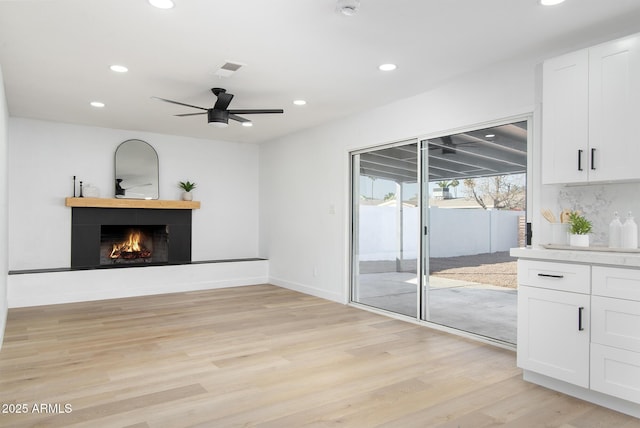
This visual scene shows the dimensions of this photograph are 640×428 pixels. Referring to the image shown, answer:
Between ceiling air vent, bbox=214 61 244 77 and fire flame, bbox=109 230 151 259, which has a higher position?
ceiling air vent, bbox=214 61 244 77

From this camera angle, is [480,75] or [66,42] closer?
[66,42]

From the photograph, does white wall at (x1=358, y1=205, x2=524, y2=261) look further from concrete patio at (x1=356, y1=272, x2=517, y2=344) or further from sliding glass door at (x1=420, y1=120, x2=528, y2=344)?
concrete patio at (x1=356, y1=272, x2=517, y2=344)

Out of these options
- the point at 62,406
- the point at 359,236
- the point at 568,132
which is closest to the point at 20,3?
the point at 62,406

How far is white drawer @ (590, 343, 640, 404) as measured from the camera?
246 cm

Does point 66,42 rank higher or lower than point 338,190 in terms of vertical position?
higher

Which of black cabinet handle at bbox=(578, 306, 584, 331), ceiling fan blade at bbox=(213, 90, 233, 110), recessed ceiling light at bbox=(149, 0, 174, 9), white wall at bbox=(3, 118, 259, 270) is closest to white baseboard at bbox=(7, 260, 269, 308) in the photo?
white wall at bbox=(3, 118, 259, 270)

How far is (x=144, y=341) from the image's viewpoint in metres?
3.95

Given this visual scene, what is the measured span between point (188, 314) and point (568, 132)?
423 cm

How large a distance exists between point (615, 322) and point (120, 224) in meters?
6.26

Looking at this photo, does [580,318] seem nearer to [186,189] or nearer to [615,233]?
[615,233]

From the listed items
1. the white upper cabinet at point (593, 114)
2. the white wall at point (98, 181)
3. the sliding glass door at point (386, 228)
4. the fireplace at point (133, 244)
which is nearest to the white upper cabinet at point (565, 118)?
the white upper cabinet at point (593, 114)

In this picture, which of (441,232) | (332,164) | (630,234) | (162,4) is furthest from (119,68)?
(630,234)

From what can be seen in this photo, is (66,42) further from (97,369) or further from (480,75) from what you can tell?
(480,75)

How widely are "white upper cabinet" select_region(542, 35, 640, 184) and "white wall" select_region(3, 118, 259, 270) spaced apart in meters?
5.46
